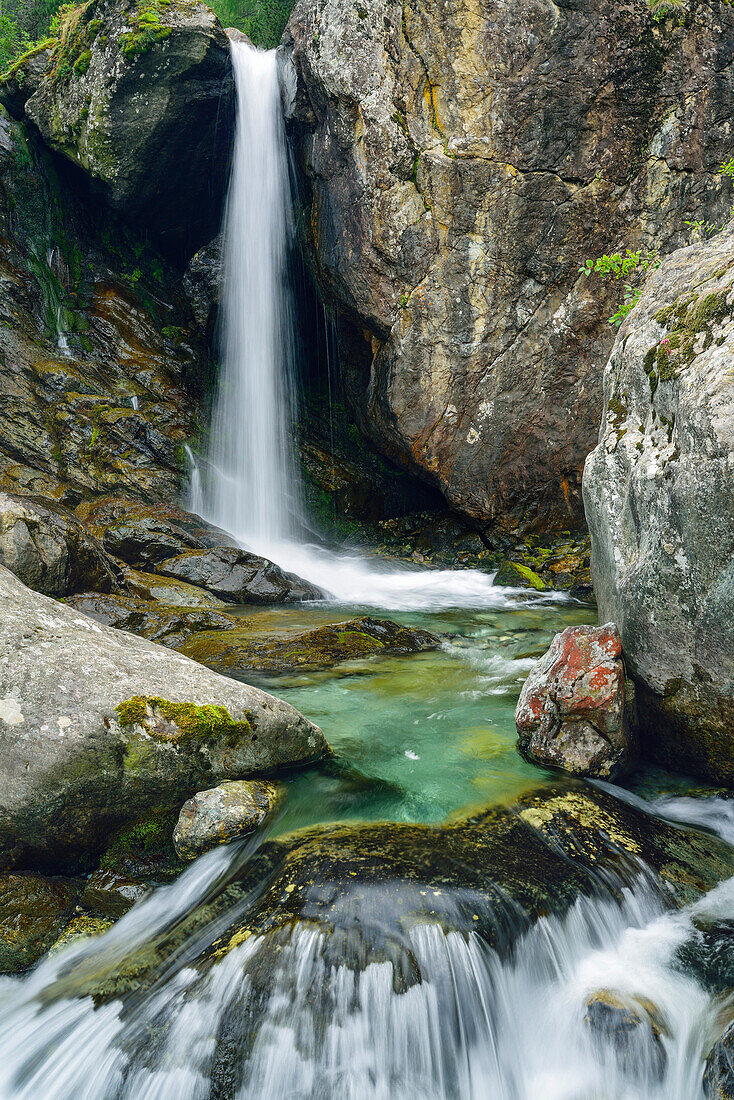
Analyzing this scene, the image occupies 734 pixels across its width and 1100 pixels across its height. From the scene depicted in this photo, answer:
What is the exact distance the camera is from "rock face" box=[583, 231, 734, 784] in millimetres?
3812

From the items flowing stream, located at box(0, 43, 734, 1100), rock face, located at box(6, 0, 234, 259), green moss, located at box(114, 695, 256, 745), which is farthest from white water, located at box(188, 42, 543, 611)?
flowing stream, located at box(0, 43, 734, 1100)

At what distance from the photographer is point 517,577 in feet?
40.4

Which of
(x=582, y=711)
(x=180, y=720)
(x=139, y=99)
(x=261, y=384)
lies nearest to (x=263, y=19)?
(x=139, y=99)

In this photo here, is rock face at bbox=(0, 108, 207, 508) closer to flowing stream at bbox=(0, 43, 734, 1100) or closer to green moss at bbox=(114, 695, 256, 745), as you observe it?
green moss at bbox=(114, 695, 256, 745)

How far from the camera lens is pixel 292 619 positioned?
370 inches

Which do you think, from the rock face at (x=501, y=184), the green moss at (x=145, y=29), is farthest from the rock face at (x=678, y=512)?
the green moss at (x=145, y=29)

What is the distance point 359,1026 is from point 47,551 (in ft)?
23.3

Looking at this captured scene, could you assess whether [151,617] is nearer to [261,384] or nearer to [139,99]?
[261,384]

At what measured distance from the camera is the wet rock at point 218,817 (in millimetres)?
3682

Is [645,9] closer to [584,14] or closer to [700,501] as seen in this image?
[584,14]

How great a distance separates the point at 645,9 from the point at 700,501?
1308 centimetres

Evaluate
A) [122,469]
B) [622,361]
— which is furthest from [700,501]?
[122,469]

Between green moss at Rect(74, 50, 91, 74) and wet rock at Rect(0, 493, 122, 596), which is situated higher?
green moss at Rect(74, 50, 91, 74)

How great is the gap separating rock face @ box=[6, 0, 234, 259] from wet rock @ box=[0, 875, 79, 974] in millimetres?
15750
